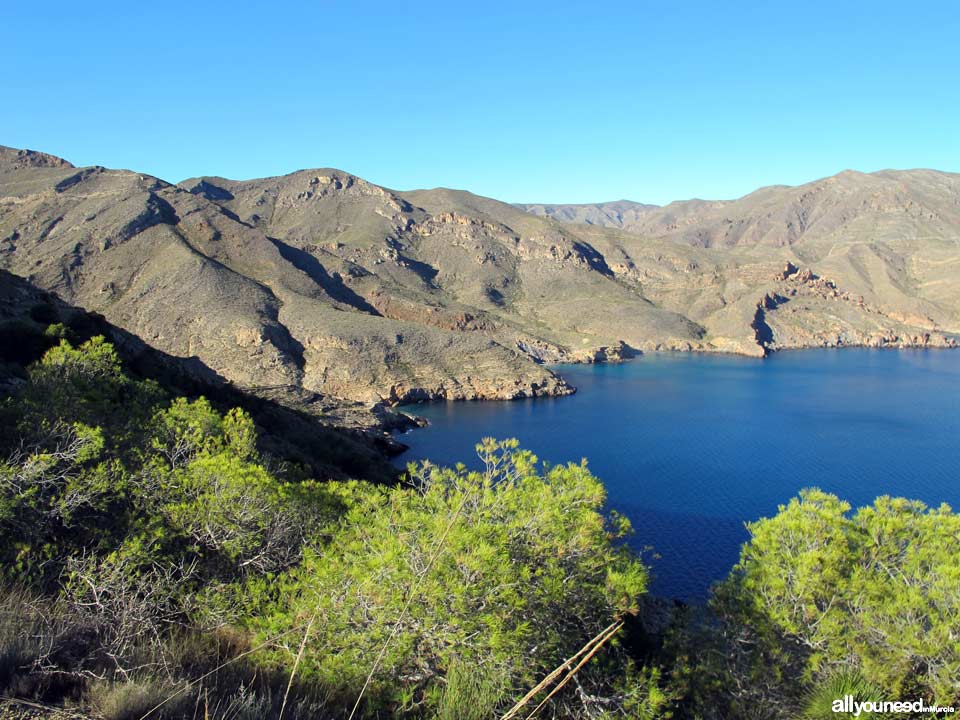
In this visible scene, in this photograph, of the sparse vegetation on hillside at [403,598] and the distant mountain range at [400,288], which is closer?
the sparse vegetation on hillside at [403,598]

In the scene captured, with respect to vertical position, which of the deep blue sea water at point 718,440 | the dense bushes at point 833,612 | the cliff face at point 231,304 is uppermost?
the cliff face at point 231,304

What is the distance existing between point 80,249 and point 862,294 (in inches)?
7399

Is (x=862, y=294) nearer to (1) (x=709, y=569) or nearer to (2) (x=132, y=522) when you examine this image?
(1) (x=709, y=569)

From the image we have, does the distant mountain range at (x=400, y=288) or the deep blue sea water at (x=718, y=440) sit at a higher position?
the distant mountain range at (x=400, y=288)

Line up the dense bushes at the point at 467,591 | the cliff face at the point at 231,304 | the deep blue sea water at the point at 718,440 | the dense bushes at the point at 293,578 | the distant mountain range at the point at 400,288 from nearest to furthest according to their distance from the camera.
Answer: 1. the dense bushes at the point at 293,578
2. the dense bushes at the point at 467,591
3. the deep blue sea water at the point at 718,440
4. the cliff face at the point at 231,304
5. the distant mountain range at the point at 400,288

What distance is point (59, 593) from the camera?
9.84m

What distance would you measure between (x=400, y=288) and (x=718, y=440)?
289ft

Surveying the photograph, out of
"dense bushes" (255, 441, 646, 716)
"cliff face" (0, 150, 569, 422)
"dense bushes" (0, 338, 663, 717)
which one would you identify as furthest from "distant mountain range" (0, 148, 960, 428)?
"dense bushes" (255, 441, 646, 716)

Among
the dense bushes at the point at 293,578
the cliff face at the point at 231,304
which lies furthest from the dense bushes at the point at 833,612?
the cliff face at the point at 231,304

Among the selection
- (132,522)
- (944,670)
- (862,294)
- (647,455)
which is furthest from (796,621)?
(862,294)

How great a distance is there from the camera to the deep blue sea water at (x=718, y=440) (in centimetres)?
4125

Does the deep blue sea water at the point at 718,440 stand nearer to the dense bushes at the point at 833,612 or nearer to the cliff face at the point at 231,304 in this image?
the cliff face at the point at 231,304

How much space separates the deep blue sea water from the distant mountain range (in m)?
13.1

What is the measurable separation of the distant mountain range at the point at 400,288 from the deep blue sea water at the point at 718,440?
42.8 feet
